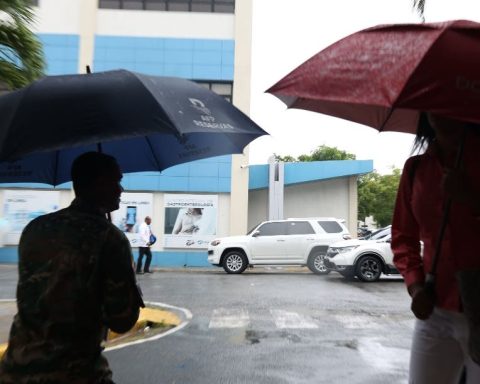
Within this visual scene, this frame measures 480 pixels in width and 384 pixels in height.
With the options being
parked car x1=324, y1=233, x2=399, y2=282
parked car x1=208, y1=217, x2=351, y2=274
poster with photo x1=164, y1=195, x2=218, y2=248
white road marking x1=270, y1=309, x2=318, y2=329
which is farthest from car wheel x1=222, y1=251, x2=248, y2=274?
white road marking x1=270, y1=309, x2=318, y2=329

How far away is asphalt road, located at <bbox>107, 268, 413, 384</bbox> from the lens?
545 centimetres

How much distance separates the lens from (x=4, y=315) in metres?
8.77

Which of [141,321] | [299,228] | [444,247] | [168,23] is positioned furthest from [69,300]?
[168,23]

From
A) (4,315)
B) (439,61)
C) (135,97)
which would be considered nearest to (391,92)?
(439,61)

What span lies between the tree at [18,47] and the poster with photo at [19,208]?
47.4 ft

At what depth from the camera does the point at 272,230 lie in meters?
17.5

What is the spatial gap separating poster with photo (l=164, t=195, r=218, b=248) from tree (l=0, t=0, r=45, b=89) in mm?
14294

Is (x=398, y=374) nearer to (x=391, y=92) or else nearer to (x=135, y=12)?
(x=391, y=92)

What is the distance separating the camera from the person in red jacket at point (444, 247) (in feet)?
6.89

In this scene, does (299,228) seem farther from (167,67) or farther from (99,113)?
(99,113)

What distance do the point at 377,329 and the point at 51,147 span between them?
254 inches

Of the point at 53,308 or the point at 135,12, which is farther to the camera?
the point at 135,12

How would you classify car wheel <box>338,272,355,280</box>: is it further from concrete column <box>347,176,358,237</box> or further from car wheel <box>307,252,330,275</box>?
concrete column <box>347,176,358,237</box>

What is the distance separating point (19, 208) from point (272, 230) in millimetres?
10122
